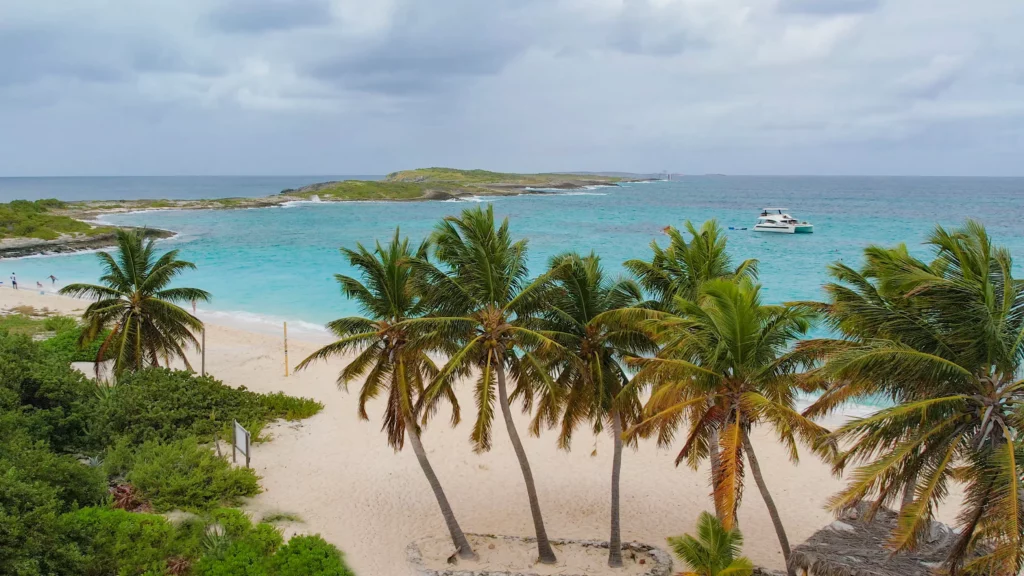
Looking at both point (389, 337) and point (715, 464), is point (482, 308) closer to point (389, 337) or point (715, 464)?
point (389, 337)

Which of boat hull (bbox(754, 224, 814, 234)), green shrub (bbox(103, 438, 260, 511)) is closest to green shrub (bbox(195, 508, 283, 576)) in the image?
green shrub (bbox(103, 438, 260, 511))

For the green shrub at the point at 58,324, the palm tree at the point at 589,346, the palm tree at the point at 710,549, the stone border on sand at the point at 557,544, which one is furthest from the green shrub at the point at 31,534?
the green shrub at the point at 58,324

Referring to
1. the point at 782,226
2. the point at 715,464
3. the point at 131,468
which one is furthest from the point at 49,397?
the point at 782,226

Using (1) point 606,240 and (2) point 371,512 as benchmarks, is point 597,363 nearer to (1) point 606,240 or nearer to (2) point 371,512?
(2) point 371,512

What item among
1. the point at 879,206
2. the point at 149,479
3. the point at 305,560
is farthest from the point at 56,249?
the point at 879,206

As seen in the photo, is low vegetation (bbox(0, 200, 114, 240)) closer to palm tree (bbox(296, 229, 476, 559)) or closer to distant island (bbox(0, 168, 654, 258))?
distant island (bbox(0, 168, 654, 258))

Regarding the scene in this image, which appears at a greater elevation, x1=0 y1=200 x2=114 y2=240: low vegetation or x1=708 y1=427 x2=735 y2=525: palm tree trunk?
x1=0 y1=200 x2=114 y2=240: low vegetation

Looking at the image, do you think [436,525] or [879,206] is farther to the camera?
[879,206]
